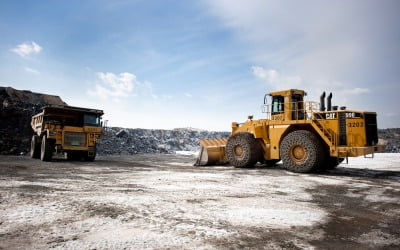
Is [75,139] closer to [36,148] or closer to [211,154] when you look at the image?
[36,148]

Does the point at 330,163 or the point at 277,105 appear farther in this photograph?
the point at 277,105

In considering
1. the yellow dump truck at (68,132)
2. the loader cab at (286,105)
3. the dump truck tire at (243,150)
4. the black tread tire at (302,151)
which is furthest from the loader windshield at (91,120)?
the black tread tire at (302,151)

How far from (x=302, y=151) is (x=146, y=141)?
19.2m

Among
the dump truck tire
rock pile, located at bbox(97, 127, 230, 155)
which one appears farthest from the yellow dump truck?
the dump truck tire

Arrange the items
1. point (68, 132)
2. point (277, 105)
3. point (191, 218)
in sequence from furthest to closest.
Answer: point (68, 132) < point (277, 105) < point (191, 218)

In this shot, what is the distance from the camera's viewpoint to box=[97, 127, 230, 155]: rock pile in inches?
871

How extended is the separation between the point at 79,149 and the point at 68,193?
28.0 ft

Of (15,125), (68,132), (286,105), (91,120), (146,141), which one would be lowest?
(146,141)

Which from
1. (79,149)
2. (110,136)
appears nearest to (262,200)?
(79,149)

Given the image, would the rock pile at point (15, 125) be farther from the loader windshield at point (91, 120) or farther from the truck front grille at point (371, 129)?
the truck front grille at point (371, 129)

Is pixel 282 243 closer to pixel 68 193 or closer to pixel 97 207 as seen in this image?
pixel 97 207

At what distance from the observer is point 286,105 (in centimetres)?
1040

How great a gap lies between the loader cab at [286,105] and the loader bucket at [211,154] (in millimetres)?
2806

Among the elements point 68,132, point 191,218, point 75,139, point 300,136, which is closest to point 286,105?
point 300,136
